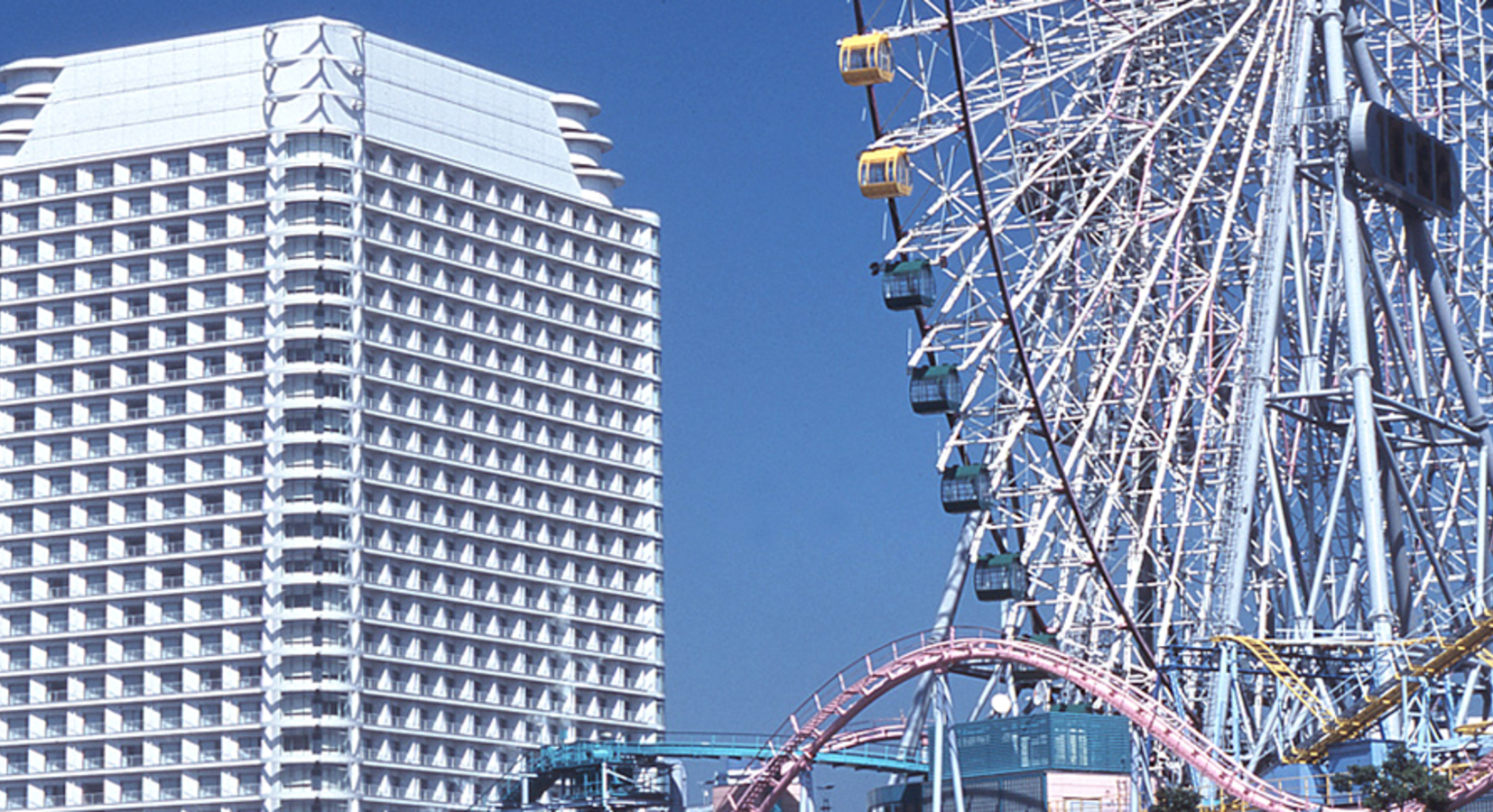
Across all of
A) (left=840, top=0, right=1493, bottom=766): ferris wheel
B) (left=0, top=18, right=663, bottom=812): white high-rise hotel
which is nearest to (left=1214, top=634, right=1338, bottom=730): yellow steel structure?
(left=840, top=0, right=1493, bottom=766): ferris wheel

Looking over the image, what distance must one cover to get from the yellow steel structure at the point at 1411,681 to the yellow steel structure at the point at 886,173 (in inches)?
830

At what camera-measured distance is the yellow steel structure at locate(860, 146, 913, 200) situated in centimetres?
7688

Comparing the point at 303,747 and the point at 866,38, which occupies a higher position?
the point at 866,38

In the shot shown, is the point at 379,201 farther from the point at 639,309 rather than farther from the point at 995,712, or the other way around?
the point at 995,712

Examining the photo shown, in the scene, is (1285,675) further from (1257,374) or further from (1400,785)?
(1257,374)

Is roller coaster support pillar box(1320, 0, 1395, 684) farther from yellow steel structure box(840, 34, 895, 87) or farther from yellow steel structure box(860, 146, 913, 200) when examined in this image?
yellow steel structure box(840, 34, 895, 87)

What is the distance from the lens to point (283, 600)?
128 metres

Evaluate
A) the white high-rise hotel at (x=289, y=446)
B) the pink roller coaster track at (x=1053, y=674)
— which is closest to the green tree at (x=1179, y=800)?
the pink roller coaster track at (x=1053, y=674)

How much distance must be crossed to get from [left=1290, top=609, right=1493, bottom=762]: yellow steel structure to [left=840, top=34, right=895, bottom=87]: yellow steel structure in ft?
78.9

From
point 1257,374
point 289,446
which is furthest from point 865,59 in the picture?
point 289,446

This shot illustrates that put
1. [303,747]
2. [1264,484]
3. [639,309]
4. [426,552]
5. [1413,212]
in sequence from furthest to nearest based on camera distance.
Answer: [639,309]
[426,552]
[303,747]
[1264,484]
[1413,212]

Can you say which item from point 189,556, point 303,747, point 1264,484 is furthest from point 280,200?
point 1264,484

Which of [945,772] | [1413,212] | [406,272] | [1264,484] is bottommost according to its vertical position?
[945,772]

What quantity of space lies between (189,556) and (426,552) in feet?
39.3
